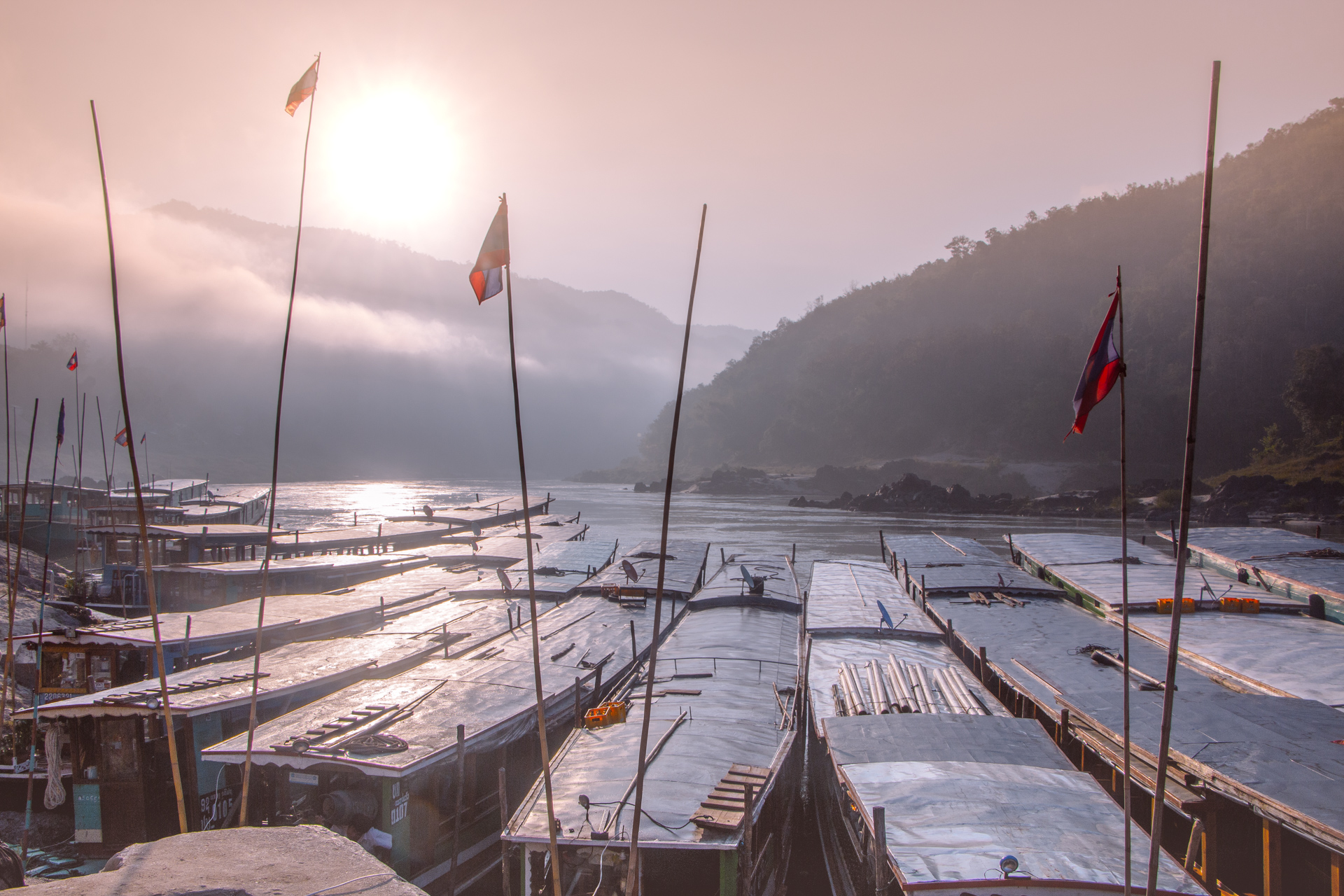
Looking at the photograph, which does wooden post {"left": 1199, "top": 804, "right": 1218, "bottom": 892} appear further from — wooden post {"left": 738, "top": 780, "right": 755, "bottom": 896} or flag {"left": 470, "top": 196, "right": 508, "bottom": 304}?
flag {"left": 470, "top": 196, "right": 508, "bottom": 304}

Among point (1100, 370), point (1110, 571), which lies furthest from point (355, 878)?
point (1110, 571)

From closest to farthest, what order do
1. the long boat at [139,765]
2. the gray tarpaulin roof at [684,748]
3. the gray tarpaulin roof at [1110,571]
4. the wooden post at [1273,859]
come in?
the gray tarpaulin roof at [684,748]
the wooden post at [1273,859]
the long boat at [139,765]
the gray tarpaulin roof at [1110,571]

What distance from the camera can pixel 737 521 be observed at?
7694 centimetres

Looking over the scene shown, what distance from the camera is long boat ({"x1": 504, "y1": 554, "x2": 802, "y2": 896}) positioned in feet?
30.5

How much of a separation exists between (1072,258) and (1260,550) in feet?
443

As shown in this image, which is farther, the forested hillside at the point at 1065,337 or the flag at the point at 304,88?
the forested hillside at the point at 1065,337

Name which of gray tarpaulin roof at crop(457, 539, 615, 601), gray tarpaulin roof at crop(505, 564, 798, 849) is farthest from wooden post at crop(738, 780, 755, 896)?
gray tarpaulin roof at crop(457, 539, 615, 601)

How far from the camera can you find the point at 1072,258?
478ft

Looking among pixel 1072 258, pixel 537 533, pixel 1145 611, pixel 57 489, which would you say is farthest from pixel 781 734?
pixel 1072 258

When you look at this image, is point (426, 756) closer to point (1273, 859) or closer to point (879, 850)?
point (879, 850)

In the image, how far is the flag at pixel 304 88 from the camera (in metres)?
9.76

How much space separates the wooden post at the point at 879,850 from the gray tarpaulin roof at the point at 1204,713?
498 cm

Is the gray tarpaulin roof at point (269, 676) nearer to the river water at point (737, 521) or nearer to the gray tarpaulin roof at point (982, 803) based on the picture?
the gray tarpaulin roof at point (982, 803)

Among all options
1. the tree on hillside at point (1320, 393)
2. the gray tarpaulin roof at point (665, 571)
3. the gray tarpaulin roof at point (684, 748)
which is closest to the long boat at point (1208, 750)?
the gray tarpaulin roof at point (684, 748)
